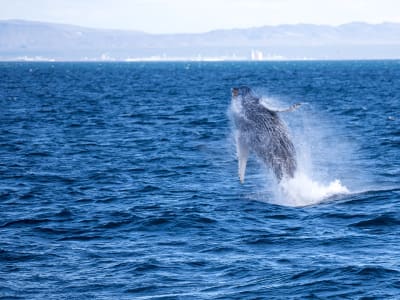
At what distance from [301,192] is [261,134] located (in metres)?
2.37

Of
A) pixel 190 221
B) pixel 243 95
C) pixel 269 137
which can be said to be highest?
pixel 243 95

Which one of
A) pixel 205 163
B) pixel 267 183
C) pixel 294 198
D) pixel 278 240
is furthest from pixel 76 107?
pixel 278 240

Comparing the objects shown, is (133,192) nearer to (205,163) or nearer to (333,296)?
(205,163)

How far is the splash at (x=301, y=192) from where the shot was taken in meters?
18.0

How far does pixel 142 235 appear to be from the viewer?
15.3m

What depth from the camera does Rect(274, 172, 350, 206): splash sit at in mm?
18016

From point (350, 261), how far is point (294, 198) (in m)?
5.24

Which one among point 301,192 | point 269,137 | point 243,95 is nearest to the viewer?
point 269,137

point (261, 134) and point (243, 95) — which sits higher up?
point (243, 95)

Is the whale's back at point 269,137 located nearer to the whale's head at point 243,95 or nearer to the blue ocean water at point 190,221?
the whale's head at point 243,95

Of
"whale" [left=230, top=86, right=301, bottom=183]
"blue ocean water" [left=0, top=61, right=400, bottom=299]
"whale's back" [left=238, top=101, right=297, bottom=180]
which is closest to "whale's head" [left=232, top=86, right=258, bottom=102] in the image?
"whale" [left=230, top=86, right=301, bottom=183]

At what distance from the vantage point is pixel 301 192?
1848 cm

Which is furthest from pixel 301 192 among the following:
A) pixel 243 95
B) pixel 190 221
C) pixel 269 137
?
pixel 190 221

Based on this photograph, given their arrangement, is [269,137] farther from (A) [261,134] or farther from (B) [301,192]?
(B) [301,192]
